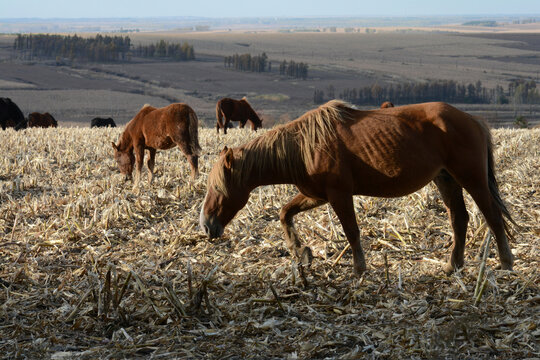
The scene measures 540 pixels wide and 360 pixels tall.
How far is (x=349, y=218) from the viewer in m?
5.85

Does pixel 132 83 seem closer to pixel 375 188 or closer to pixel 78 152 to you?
pixel 78 152

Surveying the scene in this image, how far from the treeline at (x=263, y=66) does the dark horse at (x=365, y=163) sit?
111 meters

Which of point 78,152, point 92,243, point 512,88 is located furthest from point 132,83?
point 92,243

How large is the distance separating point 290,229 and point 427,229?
1.60m

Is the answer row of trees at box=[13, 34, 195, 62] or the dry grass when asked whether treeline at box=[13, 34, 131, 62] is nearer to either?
row of trees at box=[13, 34, 195, 62]

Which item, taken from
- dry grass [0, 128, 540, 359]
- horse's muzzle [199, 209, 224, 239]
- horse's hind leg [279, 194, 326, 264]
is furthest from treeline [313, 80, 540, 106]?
horse's muzzle [199, 209, 224, 239]

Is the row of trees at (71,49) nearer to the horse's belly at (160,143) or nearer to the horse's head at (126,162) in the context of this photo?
the horse's head at (126,162)

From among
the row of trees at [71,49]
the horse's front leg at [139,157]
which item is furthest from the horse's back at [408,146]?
the row of trees at [71,49]

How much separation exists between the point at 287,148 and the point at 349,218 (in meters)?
0.87

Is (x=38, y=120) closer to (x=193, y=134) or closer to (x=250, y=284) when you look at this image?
(x=193, y=134)

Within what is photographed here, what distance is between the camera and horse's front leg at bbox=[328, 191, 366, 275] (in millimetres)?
5805

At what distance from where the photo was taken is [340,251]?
6.61 meters

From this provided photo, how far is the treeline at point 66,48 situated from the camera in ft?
403

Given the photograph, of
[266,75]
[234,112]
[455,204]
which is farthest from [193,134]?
[266,75]
